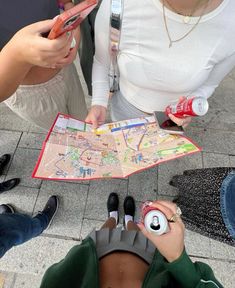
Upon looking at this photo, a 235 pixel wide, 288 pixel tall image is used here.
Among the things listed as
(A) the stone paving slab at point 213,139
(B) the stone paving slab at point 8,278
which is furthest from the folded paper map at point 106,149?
(A) the stone paving slab at point 213,139

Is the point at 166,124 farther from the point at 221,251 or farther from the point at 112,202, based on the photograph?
→ the point at 221,251

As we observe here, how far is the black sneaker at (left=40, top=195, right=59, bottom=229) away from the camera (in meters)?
2.12

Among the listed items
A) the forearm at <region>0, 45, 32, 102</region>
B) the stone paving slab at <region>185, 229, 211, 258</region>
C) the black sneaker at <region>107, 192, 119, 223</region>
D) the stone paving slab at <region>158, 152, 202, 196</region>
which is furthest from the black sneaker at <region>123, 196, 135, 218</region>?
the forearm at <region>0, 45, 32, 102</region>

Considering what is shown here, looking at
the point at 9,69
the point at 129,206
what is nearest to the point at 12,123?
the point at 129,206

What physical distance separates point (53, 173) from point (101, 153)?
247mm

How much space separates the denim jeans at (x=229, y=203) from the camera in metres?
1.46

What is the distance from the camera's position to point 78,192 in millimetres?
2307

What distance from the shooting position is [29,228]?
186 cm

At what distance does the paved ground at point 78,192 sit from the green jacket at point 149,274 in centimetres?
91

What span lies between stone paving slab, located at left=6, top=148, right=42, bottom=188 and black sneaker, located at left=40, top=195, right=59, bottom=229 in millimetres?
189

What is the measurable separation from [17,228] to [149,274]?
0.87 metres

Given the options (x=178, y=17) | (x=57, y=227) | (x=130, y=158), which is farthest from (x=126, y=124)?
(x=57, y=227)

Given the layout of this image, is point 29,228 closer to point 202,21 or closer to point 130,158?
point 130,158

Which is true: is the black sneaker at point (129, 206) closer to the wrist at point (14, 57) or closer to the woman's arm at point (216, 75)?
the woman's arm at point (216, 75)
